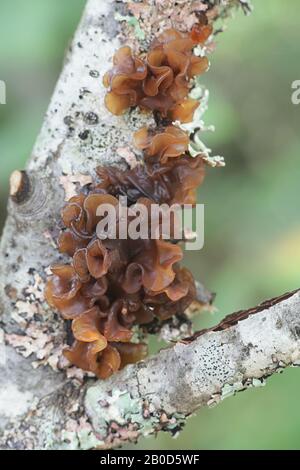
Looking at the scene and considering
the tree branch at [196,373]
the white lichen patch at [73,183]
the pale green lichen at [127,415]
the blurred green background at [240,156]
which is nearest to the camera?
the tree branch at [196,373]

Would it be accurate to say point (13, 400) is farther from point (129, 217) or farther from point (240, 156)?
point (240, 156)

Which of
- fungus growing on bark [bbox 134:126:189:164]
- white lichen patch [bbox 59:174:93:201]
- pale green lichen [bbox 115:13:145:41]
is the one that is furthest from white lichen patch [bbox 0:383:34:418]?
pale green lichen [bbox 115:13:145:41]

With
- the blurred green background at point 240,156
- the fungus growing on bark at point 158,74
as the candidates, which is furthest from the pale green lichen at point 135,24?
the blurred green background at point 240,156

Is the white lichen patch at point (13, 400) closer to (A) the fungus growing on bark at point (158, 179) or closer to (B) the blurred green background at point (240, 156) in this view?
(A) the fungus growing on bark at point (158, 179)

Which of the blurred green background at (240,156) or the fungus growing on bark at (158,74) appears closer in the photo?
the fungus growing on bark at (158,74)

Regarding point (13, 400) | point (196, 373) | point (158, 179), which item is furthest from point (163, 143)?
point (13, 400)

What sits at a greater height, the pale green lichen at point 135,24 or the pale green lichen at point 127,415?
the pale green lichen at point 135,24

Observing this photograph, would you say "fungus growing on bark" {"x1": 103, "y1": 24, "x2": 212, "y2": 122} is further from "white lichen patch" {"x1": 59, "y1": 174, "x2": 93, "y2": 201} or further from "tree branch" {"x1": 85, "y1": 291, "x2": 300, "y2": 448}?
"tree branch" {"x1": 85, "y1": 291, "x2": 300, "y2": 448}

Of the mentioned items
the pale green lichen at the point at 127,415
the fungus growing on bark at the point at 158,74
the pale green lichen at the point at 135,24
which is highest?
the pale green lichen at the point at 135,24
